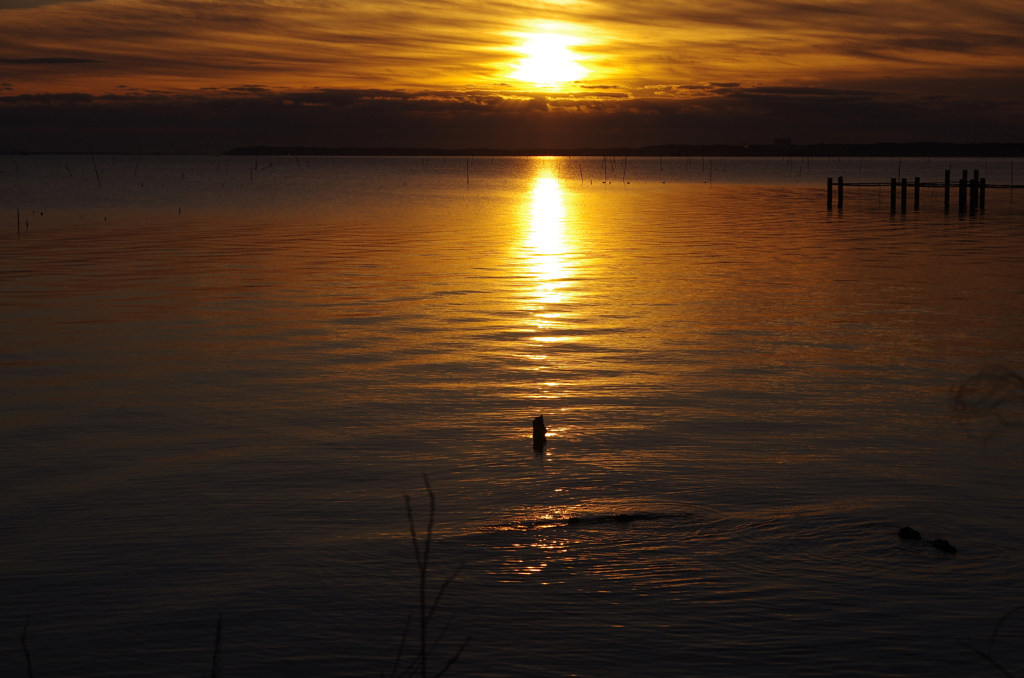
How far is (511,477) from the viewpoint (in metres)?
11.1

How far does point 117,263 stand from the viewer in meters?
31.5

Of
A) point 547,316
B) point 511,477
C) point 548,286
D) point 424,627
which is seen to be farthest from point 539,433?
point 548,286

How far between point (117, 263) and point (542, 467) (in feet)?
77.6

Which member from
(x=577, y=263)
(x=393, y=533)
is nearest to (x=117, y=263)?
(x=577, y=263)

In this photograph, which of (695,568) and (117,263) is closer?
(695,568)

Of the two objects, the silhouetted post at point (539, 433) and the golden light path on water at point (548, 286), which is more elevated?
the golden light path on water at point (548, 286)

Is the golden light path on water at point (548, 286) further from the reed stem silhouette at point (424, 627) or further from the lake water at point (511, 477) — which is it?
the reed stem silhouette at point (424, 627)

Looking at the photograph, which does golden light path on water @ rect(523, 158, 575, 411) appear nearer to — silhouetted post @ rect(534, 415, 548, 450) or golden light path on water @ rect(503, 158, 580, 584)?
golden light path on water @ rect(503, 158, 580, 584)

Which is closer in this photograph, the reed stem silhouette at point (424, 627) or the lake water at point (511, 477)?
the reed stem silhouette at point (424, 627)

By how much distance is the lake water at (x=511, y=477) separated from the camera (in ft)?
24.7

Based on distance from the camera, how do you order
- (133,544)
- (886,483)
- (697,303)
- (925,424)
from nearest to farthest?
(133,544), (886,483), (925,424), (697,303)

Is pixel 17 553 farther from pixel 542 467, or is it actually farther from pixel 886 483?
pixel 886 483

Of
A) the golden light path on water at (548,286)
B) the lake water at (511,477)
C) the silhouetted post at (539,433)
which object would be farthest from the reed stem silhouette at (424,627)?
the golden light path on water at (548,286)

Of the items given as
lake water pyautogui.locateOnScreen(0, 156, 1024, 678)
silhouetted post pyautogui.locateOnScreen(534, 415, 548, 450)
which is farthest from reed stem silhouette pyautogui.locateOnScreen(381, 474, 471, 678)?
silhouetted post pyautogui.locateOnScreen(534, 415, 548, 450)
